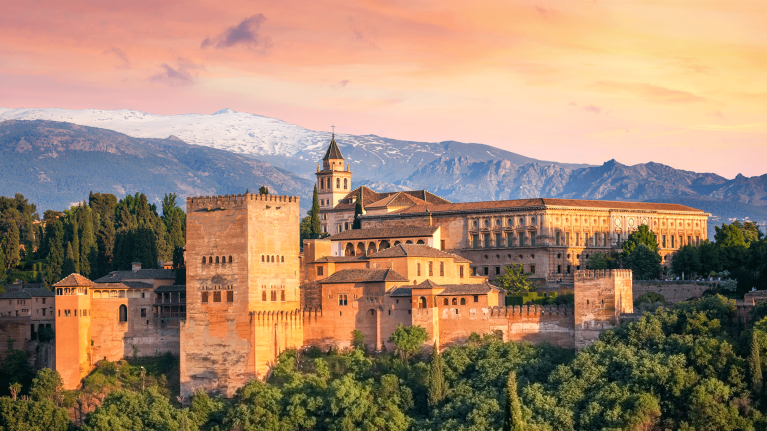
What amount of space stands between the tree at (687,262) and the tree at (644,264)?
1353 mm

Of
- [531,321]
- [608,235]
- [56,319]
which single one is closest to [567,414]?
[531,321]

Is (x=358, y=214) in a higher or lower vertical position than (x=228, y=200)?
higher

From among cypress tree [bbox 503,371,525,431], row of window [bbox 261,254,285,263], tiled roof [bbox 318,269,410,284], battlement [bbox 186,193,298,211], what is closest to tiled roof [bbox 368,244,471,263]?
tiled roof [bbox 318,269,410,284]

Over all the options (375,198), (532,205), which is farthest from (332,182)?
(532,205)

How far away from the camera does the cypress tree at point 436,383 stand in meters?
60.7

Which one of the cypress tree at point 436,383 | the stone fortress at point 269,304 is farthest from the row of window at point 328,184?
the cypress tree at point 436,383

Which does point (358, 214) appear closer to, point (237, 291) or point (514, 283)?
point (514, 283)

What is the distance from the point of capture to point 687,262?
78000mm

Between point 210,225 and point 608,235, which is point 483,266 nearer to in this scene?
point 608,235

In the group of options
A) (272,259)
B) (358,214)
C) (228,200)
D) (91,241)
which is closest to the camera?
(272,259)

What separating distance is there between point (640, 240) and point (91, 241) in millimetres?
44842

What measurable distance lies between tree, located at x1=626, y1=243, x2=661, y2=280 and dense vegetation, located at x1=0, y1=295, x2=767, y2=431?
51.4 ft

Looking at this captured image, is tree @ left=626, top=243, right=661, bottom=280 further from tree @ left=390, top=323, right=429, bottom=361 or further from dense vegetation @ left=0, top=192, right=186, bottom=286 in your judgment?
dense vegetation @ left=0, top=192, right=186, bottom=286

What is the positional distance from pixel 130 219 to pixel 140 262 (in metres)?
15.8
